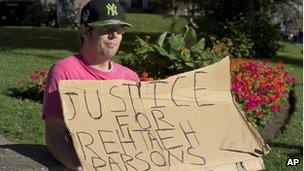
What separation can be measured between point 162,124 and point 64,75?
0.58m

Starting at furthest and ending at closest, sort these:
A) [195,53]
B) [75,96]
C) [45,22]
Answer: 1. [45,22]
2. [195,53]
3. [75,96]

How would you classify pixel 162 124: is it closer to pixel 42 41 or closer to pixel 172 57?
pixel 172 57

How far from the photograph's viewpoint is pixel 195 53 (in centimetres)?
890

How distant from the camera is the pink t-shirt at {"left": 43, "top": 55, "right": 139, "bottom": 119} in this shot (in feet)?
9.45

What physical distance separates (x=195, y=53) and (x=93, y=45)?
6.00 metres

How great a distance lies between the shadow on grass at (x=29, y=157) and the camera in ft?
9.74

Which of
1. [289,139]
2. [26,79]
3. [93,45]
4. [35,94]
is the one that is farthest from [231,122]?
[26,79]

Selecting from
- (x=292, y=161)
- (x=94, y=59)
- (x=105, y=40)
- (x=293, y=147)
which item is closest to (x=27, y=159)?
(x=94, y=59)

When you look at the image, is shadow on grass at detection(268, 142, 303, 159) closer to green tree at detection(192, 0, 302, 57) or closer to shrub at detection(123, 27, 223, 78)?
shrub at detection(123, 27, 223, 78)

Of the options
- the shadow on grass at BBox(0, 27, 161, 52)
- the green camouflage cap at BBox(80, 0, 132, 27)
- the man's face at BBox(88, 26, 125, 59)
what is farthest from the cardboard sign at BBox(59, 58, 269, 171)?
the shadow on grass at BBox(0, 27, 161, 52)

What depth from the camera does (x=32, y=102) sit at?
9016 millimetres

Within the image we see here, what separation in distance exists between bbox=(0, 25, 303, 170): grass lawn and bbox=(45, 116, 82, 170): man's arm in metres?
4.00

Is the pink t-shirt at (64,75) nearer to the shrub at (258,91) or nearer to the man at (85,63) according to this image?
the man at (85,63)

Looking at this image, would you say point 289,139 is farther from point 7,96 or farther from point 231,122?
point 231,122
